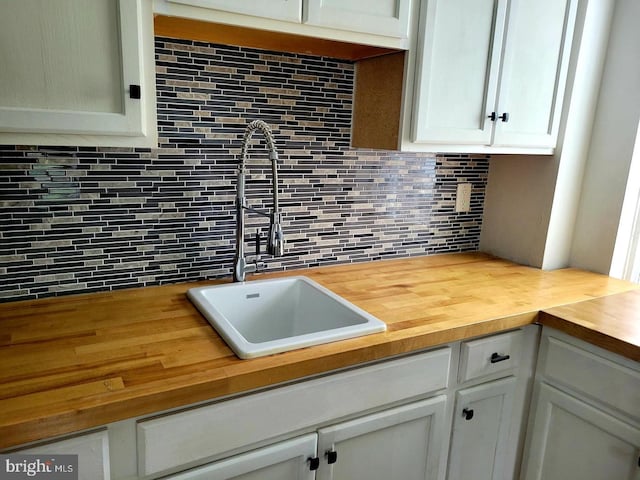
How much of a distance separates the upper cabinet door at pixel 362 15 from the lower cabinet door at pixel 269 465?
3.59 ft

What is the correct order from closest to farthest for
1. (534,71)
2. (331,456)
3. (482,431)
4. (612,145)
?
(331,456)
(482,431)
(534,71)
(612,145)

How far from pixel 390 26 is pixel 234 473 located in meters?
1.27

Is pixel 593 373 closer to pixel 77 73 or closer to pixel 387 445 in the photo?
pixel 387 445

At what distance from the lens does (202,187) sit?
5.07ft

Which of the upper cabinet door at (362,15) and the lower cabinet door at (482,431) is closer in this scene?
the upper cabinet door at (362,15)

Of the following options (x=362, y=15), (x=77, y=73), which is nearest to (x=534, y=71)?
(x=362, y=15)

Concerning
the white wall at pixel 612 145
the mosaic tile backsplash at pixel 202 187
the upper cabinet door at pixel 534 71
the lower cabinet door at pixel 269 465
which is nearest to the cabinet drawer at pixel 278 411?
the lower cabinet door at pixel 269 465

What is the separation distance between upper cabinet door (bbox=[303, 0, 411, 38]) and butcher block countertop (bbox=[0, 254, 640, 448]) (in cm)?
82

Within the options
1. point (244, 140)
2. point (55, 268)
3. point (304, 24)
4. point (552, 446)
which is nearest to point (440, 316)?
point (552, 446)

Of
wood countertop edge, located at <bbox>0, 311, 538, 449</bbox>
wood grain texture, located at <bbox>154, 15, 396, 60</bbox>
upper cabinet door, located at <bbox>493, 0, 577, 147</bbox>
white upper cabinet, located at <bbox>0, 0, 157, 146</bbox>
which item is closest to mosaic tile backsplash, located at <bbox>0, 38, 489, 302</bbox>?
wood grain texture, located at <bbox>154, 15, 396, 60</bbox>

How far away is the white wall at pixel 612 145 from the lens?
1794 millimetres

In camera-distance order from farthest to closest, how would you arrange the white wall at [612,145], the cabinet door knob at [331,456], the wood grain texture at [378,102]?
the white wall at [612,145] < the wood grain texture at [378,102] < the cabinet door knob at [331,456]

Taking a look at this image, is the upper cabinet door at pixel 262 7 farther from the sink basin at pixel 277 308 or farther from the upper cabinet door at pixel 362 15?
the sink basin at pixel 277 308

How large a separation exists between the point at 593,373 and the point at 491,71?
102cm
